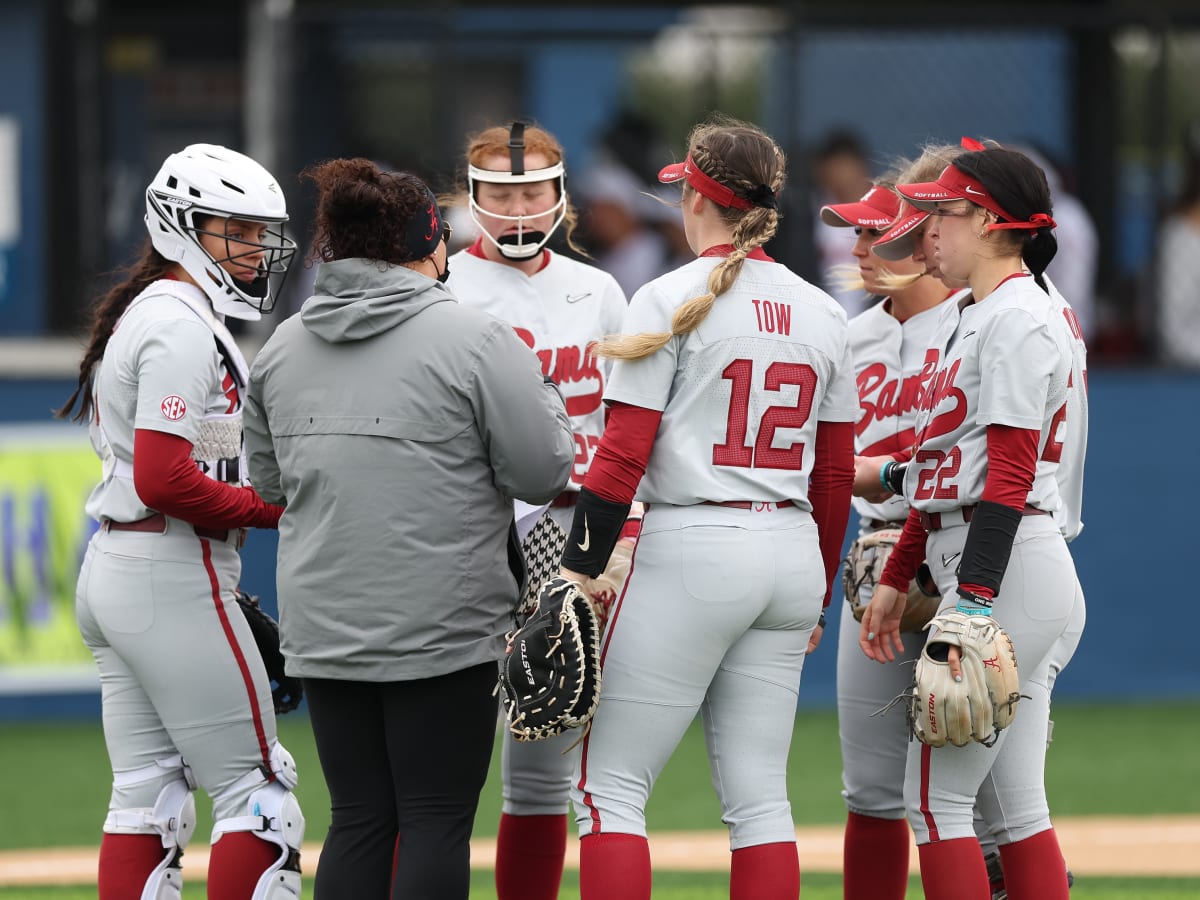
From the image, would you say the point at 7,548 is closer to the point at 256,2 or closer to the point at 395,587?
the point at 256,2

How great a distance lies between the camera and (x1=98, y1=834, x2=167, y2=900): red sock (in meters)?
4.27

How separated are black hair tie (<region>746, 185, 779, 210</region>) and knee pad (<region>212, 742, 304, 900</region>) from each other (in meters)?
1.85

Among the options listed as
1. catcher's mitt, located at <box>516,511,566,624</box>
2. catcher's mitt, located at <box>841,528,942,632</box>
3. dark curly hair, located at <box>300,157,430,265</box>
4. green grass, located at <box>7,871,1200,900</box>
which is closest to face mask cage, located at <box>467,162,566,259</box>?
catcher's mitt, located at <box>516,511,566,624</box>

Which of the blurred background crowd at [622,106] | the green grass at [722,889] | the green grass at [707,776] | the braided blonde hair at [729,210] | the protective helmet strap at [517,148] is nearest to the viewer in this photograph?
the braided blonde hair at [729,210]

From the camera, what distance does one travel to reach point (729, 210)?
4055 mm

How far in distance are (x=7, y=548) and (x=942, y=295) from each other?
6.00 metres

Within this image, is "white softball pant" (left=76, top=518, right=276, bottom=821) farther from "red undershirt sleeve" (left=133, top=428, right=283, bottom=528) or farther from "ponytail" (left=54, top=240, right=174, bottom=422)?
"ponytail" (left=54, top=240, right=174, bottom=422)

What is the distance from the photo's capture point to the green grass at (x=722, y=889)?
5.83 m

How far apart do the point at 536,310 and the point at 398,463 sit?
3.83 feet

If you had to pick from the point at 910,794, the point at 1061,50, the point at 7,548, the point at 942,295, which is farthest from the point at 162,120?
the point at 910,794

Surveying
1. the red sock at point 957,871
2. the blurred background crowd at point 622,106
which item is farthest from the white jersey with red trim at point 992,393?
the blurred background crowd at point 622,106

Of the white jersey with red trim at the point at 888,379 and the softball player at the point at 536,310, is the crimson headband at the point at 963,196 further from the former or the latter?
the softball player at the point at 536,310

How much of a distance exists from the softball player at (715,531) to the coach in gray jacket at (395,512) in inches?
8.5

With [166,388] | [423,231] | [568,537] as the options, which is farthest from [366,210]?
[568,537]
